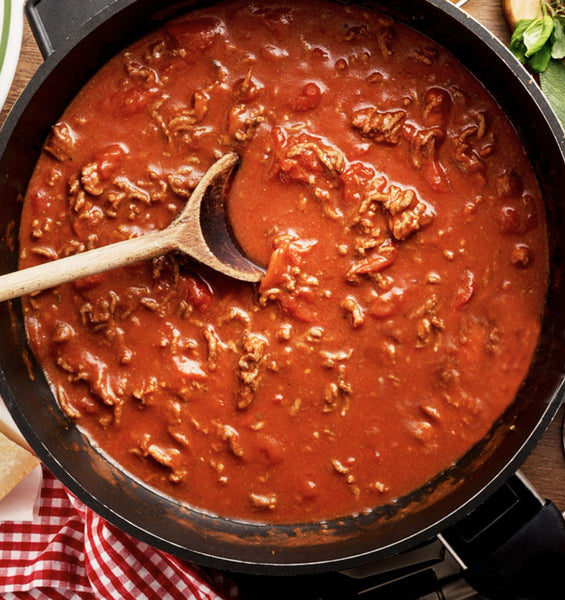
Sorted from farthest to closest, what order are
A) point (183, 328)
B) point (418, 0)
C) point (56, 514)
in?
1. point (56, 514)
2. point (183, 328)
3. point (418, 0)

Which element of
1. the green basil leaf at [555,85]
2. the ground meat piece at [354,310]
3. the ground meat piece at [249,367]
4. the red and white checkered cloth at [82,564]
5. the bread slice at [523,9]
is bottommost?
the red and white checkered cloth at [82,564]

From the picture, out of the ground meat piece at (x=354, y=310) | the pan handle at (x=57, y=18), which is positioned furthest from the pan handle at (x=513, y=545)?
the pan handle at (x=57, y=18)

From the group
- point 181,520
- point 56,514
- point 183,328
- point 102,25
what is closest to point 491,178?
point 183,328

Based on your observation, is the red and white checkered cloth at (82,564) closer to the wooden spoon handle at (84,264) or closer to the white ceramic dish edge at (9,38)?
the wooden spoon handle at (84,264)

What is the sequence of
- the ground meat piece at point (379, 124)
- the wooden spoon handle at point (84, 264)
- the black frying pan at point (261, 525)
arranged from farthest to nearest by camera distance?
the ground meat piece at point (379, 124), the black frying pan at point (261, 525), the wooden spoon handle at point (84, 264)

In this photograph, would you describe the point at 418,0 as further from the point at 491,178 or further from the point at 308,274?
the point at 308,274

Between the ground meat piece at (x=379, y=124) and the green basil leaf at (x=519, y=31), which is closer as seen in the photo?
the ground meat piece at (x=379, y=124)

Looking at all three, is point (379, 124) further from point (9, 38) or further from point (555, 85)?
point (9, 38)
